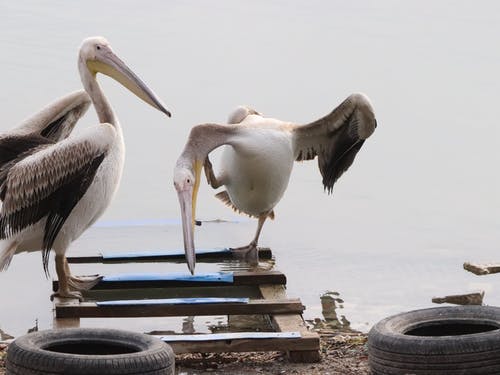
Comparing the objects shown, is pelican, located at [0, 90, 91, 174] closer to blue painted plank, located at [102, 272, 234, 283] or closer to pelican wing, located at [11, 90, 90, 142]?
pelican wing, located at [11, 90, 90, 142]

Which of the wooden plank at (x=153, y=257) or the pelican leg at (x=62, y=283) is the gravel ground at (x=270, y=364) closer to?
the pelican leg at (x=62, y=283)

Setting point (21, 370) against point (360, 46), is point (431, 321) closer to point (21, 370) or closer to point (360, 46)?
point (21, 370)

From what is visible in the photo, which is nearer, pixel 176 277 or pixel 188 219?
pixel 188 219

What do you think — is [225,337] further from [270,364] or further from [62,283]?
[62,283]

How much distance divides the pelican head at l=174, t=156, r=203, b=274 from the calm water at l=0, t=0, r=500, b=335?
44 cm

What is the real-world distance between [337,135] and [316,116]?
11.0ft

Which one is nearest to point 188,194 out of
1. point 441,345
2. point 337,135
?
point 337,135

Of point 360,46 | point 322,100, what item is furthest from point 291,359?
point 360,46

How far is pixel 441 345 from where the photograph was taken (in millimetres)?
4426

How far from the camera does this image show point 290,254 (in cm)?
763

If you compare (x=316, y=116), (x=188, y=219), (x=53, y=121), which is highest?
(x=316, y=116)

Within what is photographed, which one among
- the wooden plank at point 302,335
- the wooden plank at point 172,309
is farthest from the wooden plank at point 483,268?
the wooden plank at point 172,309

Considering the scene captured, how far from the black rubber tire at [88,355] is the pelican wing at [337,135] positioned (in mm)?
2907

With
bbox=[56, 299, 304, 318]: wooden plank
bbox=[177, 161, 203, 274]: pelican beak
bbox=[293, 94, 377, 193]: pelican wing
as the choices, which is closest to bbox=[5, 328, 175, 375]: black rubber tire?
bbox=[56, 299, 304, 318]: wooden plank
